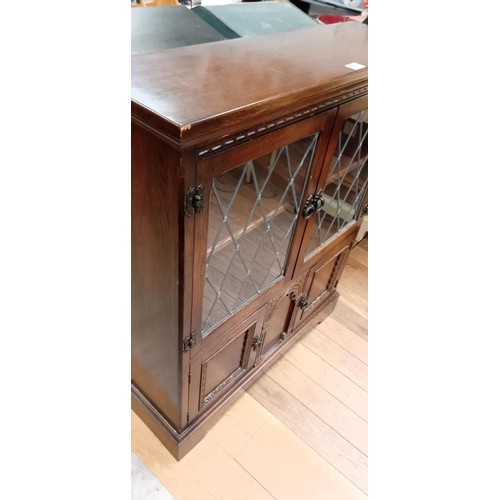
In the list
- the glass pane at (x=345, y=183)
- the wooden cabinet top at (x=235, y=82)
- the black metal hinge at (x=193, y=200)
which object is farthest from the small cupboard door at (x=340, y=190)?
the black metal hinge at (x=193, y=200)

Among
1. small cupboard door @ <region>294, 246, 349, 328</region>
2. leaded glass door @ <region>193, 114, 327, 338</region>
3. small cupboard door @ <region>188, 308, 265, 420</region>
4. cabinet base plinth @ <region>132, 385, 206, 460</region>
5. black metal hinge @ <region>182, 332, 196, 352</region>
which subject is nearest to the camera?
leaded glass door @ <region>193, 114, 327, 338</region>

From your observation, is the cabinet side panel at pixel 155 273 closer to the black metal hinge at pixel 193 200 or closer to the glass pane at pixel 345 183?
the black metal hinge at pixel 193 200

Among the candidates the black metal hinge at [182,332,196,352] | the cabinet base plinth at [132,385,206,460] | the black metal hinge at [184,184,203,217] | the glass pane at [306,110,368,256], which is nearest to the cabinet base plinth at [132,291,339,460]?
the cabinet base plinth at [132,385,206,460]

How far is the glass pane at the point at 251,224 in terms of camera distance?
0.77 metres

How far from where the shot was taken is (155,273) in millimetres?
816

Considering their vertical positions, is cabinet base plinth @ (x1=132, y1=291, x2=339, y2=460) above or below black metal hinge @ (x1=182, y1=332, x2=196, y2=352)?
below

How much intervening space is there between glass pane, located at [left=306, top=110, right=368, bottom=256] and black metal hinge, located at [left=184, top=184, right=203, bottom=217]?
45cm

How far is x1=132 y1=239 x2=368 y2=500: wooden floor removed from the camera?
1.13 meters

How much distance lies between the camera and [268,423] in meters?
1.28

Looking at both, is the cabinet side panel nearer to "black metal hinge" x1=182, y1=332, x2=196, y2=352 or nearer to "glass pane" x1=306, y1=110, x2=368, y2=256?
"black metal hinge" x1=182, y1=332, x2=196, y2=352

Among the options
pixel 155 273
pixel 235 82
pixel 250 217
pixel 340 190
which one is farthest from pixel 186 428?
pixel 235 82
